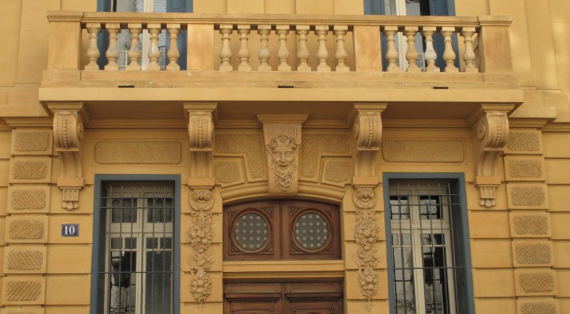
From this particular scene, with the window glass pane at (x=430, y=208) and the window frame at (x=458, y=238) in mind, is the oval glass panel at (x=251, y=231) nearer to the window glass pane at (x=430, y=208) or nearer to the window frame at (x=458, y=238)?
the window frame at (x=458, y=238)

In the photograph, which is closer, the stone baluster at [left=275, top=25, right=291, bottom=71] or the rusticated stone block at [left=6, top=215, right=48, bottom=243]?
the rusticated stone block at [left=6, top=215, right=48, bottom=243]

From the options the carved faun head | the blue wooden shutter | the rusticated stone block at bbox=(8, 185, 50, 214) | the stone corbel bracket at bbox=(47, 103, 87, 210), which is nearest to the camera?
the stone corbel bracket at bbox=(47, 103, 87, 210)

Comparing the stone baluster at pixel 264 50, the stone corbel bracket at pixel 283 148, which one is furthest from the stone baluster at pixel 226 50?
the stone corbel bracket at pixel 283 148

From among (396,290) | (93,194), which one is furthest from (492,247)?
(93,194)

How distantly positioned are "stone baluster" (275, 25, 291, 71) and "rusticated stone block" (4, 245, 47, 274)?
3794mm

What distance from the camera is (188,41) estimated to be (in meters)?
10.2

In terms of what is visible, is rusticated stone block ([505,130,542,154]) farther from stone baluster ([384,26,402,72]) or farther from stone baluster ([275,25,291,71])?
stone baluster ([275,25,291,71])

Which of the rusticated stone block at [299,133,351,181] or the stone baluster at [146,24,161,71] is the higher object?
the stone baluster at [146,24,161,71]

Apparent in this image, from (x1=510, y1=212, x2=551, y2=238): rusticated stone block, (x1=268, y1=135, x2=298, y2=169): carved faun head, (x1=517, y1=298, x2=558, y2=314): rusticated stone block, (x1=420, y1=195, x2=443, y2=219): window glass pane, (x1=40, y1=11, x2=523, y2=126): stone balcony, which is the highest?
(x1=40, y1=11, x2=523, y2=126): stone balcony

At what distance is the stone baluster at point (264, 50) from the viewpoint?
10.2m

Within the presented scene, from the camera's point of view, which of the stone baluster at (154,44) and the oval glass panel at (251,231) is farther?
the oval glass panel at (251,231)

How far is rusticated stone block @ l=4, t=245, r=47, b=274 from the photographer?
9.91m

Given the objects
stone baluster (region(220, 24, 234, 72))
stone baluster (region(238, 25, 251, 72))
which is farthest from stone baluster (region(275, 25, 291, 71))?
stone baluster (region(220, 24, 234, 72))

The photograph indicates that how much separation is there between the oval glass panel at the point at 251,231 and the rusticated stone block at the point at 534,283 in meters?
3.32
